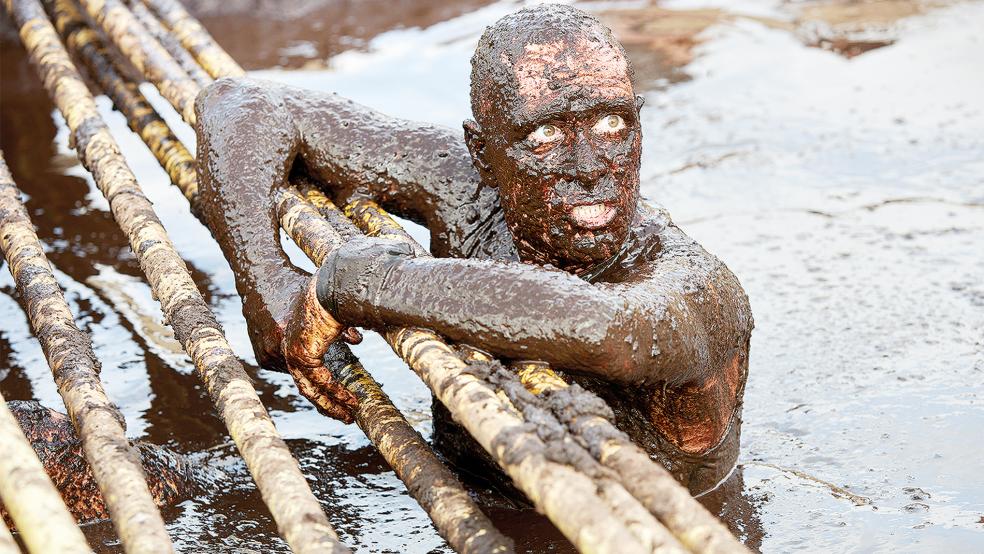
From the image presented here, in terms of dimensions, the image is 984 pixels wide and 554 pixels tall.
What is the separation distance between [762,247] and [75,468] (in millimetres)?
2418

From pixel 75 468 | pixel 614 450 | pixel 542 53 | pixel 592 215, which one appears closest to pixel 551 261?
pixel 592 215

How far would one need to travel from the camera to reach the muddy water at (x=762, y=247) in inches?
116

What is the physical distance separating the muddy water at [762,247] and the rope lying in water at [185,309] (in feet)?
1.34

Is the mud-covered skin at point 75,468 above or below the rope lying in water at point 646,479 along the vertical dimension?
below

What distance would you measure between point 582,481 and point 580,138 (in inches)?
33.0

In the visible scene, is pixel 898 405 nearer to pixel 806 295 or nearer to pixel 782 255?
pixel 806 295

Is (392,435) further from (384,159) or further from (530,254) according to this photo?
(384,159)

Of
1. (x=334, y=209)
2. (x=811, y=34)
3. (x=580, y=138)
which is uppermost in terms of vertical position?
(x=580, y=138)

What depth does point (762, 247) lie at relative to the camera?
4.41 m

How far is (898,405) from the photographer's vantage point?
3.36 metres

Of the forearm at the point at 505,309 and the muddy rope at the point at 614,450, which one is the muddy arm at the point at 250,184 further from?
the muddy rope at the point at 614,450

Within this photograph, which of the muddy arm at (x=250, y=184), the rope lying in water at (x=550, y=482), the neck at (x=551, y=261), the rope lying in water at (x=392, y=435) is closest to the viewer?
the rope lying in water at (x=550, y=482)

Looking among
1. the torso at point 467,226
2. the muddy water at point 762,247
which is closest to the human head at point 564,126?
the torso at point 467,226

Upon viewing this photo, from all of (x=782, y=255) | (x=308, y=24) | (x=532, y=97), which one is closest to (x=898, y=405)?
(x=782, y=255)
